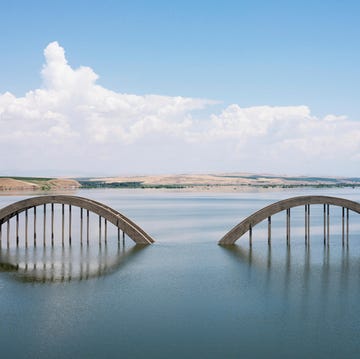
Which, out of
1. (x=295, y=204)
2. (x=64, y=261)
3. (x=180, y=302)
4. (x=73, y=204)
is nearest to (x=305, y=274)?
(x=295, y=204)

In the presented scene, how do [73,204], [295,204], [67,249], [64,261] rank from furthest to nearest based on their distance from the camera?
1. [67,249]
2. [73,204]
3. [295,204]
4. [64,261]

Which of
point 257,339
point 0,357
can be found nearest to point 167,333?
point 257,339

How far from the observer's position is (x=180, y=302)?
31812 mm

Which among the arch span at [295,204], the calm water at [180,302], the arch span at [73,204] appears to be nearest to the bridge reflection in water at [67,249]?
the arch span at [73,204]

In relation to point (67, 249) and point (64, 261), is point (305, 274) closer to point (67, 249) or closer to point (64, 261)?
point (64, 261)

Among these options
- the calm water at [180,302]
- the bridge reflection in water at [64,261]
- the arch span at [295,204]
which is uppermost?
the arch span at [295,204]

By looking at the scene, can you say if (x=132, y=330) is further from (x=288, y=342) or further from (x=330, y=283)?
(x=330, y=283)

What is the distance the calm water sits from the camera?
Result: 24250 millimetres

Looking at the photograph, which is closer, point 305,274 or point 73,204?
point 305,274

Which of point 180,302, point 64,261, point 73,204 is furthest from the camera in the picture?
point 73,204

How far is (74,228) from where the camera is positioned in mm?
73938

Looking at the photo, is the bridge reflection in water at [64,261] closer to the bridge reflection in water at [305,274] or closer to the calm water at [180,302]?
the calm water at [180,302]

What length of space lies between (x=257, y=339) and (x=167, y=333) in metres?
4.44

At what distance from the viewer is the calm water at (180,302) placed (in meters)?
24.2
